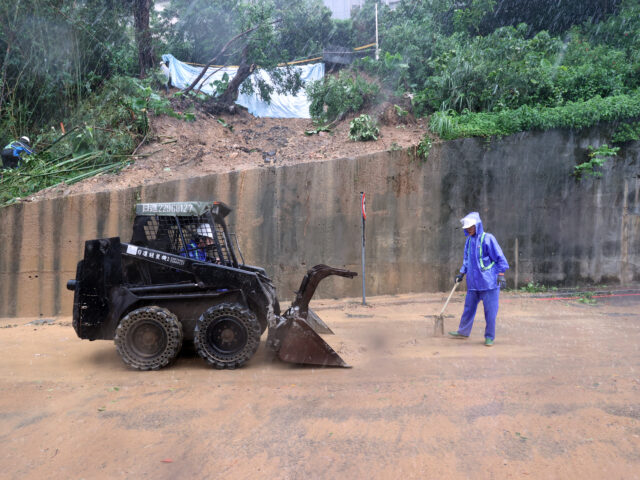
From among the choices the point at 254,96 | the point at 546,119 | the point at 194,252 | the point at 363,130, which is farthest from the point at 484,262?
the point at 254,96

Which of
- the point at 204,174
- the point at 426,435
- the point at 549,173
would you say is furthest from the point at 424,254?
the point at 426,435

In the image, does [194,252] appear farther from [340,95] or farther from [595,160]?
[595,160]

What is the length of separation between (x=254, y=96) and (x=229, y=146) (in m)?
3.81

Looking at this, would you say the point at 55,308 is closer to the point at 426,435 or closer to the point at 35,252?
the point at 35,252

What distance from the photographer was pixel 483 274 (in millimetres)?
6766

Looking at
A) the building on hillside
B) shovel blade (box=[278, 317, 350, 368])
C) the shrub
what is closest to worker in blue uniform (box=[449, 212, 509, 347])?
shovel blade (box=[278, 317, 350, 368])

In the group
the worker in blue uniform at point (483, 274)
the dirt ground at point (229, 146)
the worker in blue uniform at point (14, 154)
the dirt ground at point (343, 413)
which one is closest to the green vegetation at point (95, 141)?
the worker in blue uniform at point (14, 154)

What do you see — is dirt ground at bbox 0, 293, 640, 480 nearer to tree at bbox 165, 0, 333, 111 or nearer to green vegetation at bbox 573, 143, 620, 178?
green vegetation at bbox 573, 143, 620, 178

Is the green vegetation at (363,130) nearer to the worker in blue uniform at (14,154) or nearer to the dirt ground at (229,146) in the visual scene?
the dirt ground at (229,146)

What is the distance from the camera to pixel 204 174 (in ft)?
34.2

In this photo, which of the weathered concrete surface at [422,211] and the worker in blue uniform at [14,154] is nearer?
the weathered concrete surface at [422,211]

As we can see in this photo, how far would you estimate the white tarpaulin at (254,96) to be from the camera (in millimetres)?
15008

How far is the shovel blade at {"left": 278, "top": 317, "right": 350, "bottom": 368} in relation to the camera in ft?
17.7

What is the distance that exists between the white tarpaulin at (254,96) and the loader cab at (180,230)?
9555 millimetres
